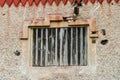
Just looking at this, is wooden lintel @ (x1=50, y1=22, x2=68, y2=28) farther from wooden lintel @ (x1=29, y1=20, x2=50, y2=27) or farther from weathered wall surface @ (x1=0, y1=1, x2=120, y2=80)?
weathered wall surface @ (x1=0, y1=1, x2=120, y2=80)

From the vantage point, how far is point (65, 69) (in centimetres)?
1297

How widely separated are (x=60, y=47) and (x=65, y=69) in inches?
23.6

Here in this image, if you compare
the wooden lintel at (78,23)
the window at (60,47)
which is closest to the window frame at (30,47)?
the wooden lintel at (78,23)

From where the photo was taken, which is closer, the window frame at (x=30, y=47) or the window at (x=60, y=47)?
the window frame at (x=30, y=47)

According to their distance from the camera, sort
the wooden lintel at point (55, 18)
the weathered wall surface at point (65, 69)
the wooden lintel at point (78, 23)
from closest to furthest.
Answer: the weathered wall surface at point (65, 69), the wooden lintel at point (78, 23), the wooden lintel at point (55, 18)

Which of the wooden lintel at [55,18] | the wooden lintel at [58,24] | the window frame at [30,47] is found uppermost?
the wooden lintel at [55,18]

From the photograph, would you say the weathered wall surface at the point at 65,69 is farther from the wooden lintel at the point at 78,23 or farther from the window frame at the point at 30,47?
the wooden lintel at the point at 78,23

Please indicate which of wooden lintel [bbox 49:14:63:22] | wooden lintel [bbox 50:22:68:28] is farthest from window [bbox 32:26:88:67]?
wooden lintel [bbox 49:14:63:22]

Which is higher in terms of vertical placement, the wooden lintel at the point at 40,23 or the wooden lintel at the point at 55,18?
the wooden lintel at the point at 55,18

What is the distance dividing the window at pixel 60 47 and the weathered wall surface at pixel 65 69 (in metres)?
0.25

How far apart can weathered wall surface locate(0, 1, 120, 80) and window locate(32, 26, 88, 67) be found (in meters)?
0.25

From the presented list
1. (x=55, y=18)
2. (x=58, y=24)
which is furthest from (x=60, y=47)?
(x=55, y=18)

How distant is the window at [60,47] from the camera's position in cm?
1306

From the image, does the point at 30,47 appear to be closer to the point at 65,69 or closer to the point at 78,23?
the point at 65,69
